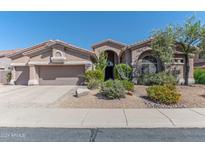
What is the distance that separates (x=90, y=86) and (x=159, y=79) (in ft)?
19.8

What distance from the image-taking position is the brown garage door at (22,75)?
761 inches

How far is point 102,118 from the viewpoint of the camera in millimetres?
6633

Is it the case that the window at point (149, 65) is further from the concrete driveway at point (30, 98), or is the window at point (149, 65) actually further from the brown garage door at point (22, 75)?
the brown garage door at point (22, 75)

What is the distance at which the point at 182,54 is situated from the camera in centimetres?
1762

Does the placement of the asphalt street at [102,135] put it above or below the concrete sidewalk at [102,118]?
below

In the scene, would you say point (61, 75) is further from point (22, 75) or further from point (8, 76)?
point (8, 76)

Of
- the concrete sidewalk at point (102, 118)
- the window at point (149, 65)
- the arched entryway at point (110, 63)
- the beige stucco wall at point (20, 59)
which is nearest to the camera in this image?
the concrete sidewalk at point (102, 118)

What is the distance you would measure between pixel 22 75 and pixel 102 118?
15.7 meters


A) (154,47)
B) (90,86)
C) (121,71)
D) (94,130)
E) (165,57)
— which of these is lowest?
(94,130)

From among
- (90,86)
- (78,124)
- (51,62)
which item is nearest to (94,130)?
(78,124)

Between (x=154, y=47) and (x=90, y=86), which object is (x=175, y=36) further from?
(x=90, y=86)

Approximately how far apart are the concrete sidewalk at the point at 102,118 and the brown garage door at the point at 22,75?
12.1m

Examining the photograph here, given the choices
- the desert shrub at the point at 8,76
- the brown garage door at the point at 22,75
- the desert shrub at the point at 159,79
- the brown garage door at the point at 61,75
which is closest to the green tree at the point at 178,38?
the desert shrub at the point at 159,79

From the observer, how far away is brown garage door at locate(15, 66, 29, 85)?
761 inches
